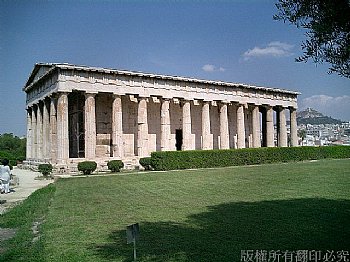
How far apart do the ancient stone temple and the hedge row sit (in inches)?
178

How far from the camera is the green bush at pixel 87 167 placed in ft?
90.7

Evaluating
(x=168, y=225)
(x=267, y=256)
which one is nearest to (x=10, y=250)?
(x=168, y=225)

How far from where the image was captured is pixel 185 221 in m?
9.73

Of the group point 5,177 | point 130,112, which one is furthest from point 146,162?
point 5,177

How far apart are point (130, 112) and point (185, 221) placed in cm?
2891

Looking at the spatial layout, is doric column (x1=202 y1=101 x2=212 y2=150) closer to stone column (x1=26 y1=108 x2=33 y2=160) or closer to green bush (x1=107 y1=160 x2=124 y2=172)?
green bush (x1=107 y1=160 x2=124 y2=172)

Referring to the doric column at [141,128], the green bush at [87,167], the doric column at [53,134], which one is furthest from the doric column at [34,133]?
the green bush at [87,167]

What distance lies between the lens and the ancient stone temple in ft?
102

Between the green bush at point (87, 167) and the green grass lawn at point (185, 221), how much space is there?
10936 millimetres

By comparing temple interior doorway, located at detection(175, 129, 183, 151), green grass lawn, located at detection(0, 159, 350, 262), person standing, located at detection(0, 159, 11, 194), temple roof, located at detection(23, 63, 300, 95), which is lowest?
green grass lawn, located at detection(0, 159, 350, 262)

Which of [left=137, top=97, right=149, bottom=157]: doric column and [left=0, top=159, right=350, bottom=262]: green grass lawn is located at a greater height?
[left=137, top=97, right=149, bottom=157]: doric column

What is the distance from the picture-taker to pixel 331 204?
37.4 ft

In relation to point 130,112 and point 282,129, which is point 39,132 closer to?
point 130,112

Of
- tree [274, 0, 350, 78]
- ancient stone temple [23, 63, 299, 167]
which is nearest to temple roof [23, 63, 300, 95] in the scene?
ancient stone temple [23, 63, 299, 167]
